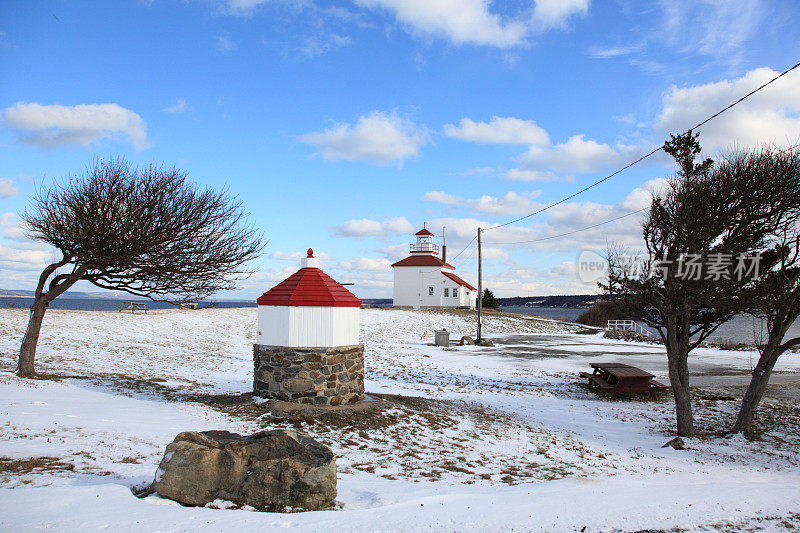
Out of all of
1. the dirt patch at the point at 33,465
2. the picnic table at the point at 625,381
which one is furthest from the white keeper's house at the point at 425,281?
the dirt patch at the point at 33,465

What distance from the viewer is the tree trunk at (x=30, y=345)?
1290cm

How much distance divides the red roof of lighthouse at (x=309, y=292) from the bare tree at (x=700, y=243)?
7.11 metres

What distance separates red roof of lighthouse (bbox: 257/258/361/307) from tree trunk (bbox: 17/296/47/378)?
641cm

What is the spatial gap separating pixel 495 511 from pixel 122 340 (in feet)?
77.9

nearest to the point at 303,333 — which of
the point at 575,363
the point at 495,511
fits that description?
the point at 495,511

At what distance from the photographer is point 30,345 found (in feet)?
42.8

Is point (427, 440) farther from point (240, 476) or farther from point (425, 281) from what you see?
point (425, 281)

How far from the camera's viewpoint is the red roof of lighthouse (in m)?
11.7

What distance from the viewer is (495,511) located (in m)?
5.89

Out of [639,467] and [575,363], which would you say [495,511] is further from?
[575,363]

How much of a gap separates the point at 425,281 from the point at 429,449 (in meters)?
47.5

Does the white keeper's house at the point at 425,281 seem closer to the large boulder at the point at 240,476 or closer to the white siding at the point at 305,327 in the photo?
the white siding at the point at 305,327

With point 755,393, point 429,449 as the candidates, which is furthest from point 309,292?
point 755,393

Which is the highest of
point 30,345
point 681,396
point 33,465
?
point 30,345
